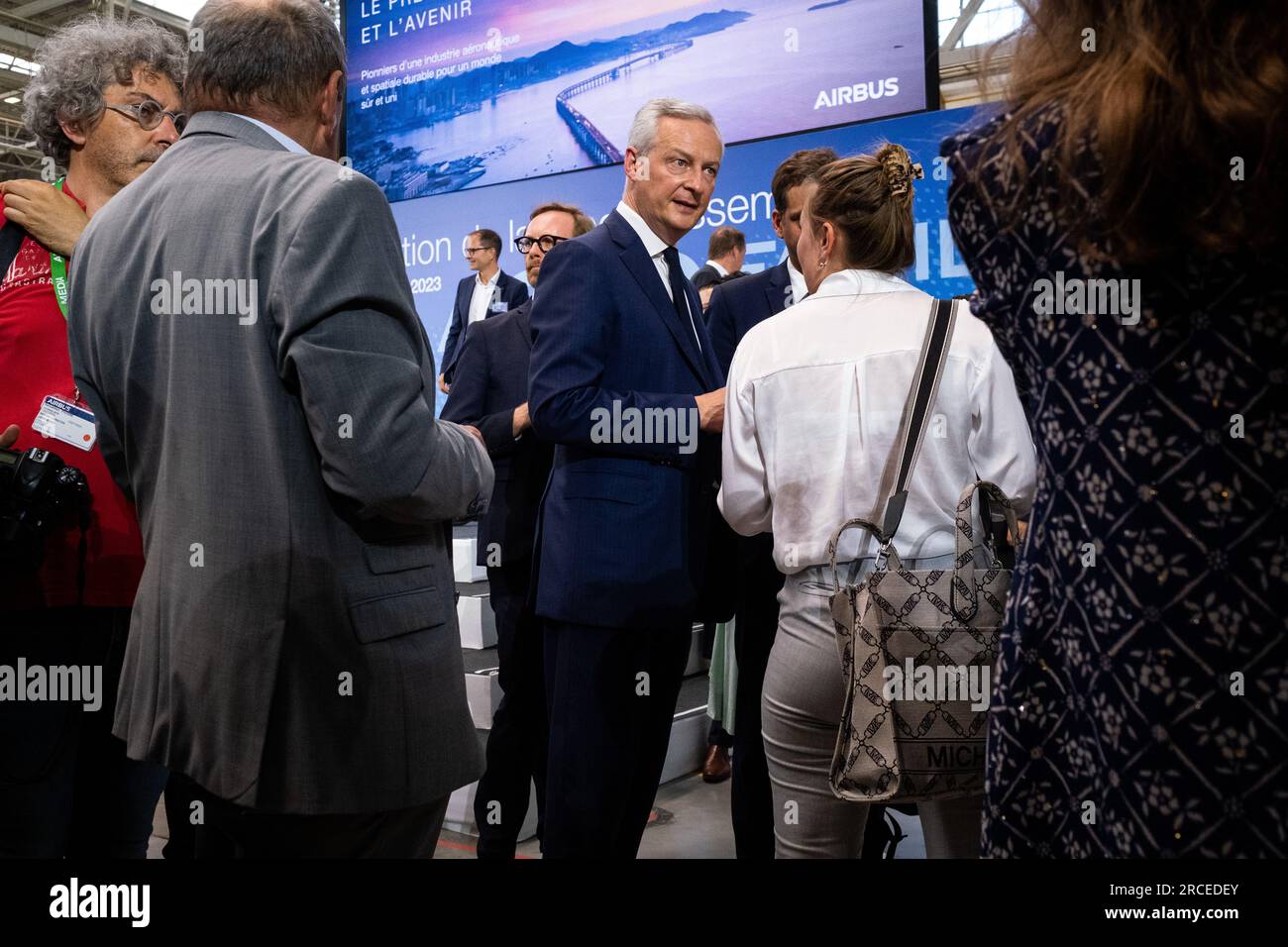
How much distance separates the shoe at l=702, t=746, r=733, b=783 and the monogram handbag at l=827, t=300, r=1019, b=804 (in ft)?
7.10

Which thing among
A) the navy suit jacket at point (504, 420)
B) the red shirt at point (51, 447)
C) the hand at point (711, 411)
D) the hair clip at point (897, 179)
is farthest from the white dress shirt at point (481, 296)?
the hair clip at point (897, 179)

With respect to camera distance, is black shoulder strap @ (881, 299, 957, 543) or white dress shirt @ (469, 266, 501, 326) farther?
white dress shirt @ (469, 266, 501, 326)

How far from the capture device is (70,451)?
1.55m

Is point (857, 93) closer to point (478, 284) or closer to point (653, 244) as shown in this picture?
point (478, 284)

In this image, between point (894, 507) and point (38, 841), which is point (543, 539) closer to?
point (894, 507)

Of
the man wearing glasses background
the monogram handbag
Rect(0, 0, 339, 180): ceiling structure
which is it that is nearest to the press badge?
the man wearing glasses background

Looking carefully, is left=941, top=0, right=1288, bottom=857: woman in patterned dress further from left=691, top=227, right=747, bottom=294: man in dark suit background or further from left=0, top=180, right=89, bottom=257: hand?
left=691, top=227, right=747, bottom=294: man in dark suit background

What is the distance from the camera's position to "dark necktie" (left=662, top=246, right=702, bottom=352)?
217 centimetres

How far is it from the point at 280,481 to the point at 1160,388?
0.95m

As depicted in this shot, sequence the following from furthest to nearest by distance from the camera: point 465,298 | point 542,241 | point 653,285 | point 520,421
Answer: point 465,298
point 542,241
point 520,421
point 653,285

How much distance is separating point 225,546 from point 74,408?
576 mm

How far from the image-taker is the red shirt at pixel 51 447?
5.05 ft

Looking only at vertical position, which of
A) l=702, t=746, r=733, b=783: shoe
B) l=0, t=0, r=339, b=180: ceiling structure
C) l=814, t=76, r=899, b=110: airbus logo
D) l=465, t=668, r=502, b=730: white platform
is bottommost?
l=702, t=746, r=733, b=783: shoe

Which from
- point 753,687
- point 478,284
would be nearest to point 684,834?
point 753,687
